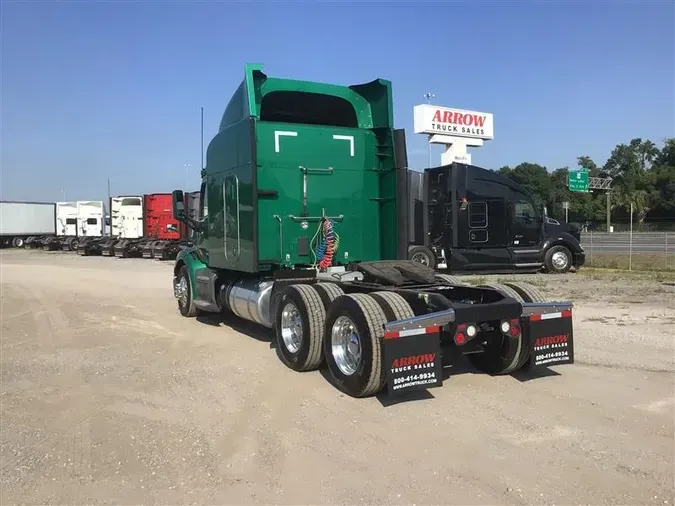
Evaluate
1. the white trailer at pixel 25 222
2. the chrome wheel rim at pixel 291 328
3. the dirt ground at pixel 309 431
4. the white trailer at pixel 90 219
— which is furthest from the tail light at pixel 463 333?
the white trailer at pixel 25 222

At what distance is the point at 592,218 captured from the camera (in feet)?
294

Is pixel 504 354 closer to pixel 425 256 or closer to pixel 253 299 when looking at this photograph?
pixel 253 299

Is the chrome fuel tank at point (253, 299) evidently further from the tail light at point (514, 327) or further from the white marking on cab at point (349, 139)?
the tail light at point (514, 327)

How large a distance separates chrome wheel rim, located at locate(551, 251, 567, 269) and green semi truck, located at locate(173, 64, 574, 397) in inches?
489

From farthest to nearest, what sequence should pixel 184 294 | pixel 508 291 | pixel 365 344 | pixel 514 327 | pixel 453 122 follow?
pixel 453 122
pixel 184 294
pixel 508 291
pixel 514 327
pixel 365 344

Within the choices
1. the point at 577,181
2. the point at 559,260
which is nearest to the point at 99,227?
the point at 559,260

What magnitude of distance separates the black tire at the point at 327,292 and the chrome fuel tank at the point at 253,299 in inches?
50.3

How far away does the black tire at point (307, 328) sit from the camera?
6.64 meters

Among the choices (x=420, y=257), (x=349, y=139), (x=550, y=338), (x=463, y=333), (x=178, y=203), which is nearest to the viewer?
(x=463, y=333)

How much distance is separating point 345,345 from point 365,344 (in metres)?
0.72

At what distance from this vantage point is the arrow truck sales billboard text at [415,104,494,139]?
1297 inches

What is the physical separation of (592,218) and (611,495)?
93726mm

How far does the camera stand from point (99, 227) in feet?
138

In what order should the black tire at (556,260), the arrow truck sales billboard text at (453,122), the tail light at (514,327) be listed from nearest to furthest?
the tail light at (514,327), the black tire at (556,260), the arrow truck sales billboard text at (453,122)
